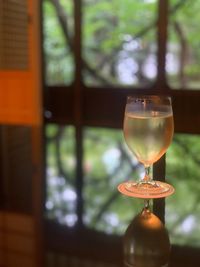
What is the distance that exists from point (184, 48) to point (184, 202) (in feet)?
11.6

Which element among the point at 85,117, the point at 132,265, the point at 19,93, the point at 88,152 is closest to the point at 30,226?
the point at 132,265

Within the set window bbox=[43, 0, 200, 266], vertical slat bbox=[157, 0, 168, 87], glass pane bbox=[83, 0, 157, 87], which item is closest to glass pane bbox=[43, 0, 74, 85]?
window bbox=[43, 0, 200, 266]

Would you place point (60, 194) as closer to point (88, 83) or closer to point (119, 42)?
point (88, 83)

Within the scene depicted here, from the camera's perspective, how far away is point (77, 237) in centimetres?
51

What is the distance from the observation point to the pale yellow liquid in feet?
2.06

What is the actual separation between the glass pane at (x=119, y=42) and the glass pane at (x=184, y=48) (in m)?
0.18

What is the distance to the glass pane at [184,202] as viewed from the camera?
1.69 feet

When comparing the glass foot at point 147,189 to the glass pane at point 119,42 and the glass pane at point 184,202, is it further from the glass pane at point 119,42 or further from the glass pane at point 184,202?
the glass pane at point 119,42

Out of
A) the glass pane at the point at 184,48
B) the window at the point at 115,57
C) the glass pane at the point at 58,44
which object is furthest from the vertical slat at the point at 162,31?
the glass pane at the point at 58,44

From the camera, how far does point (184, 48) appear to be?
398 cm

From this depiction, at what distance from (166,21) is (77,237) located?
10.7 ft

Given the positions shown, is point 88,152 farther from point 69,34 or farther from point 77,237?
point 69,34

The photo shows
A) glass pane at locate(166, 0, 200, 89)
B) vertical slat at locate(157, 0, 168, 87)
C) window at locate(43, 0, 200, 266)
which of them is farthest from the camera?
glass pane at locate(166, 0, 200, 89)

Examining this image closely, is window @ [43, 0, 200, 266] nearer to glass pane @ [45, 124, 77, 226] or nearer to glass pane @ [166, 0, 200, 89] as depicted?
glass pane @ [166, 0, 200, 89]
